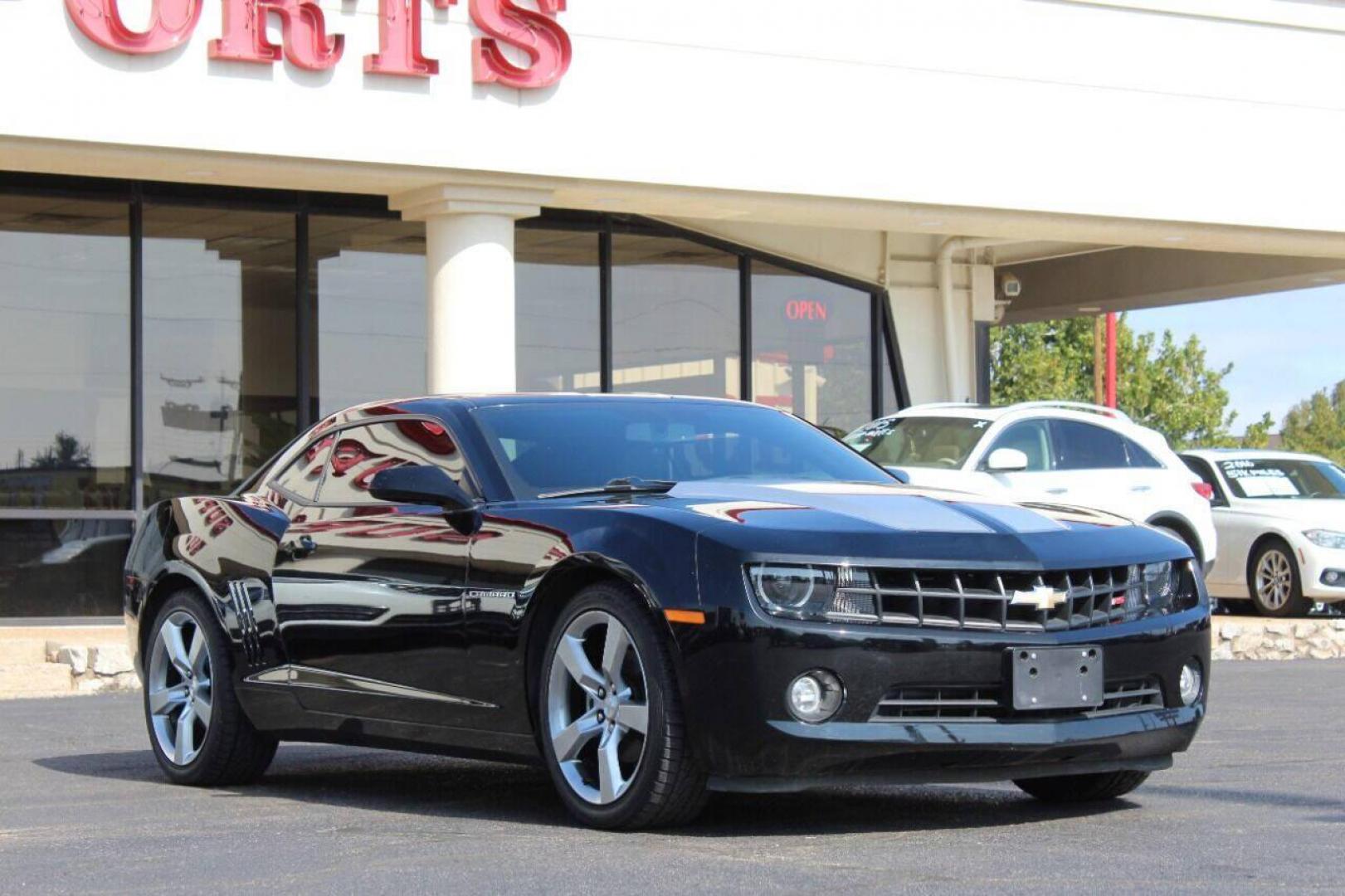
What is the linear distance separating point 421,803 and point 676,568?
165 cm

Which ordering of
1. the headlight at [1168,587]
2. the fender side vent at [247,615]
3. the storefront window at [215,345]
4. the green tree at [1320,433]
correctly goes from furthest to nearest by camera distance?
the green tree at [1320,433]
the storefront window at [215,345]
the fender side vent at [247,615]
the headlight at [1168,587]

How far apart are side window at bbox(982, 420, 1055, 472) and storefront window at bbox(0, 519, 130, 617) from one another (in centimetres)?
739

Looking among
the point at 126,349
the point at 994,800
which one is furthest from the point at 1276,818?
the point at 126,349

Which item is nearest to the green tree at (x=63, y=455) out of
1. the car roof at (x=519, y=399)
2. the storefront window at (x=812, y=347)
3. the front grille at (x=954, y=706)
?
the storefront window at (x=812, y=347)

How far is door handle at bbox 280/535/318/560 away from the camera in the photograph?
7.61 m

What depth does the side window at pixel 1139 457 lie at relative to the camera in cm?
1820

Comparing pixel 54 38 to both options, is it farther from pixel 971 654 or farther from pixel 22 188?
pixel 971 654

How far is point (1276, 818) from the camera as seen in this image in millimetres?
6613

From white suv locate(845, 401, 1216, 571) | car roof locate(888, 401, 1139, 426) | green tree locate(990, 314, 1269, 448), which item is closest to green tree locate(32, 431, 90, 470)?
white suv locate(845, 401, 1216, 571)

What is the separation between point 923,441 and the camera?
57.1 feet

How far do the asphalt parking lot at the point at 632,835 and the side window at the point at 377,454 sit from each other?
3.51ft

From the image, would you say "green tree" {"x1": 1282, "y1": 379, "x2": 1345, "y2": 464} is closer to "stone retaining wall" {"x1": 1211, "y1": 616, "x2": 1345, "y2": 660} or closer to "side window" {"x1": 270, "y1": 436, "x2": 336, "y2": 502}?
"stone retaining wall" {"x1": 1211, "y1": 616, "x2": 1345, "y2": 660}

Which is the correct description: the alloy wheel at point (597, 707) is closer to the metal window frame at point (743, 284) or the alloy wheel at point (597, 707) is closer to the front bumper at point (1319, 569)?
the metal window frame at point (743, 284)

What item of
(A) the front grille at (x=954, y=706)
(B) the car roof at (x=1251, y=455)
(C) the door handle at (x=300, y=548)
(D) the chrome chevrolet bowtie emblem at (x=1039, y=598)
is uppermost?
(B) the car roof at (x=1251, y=455)
